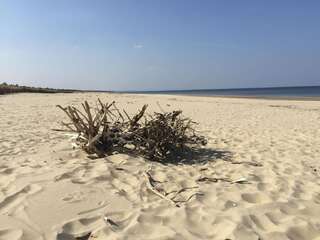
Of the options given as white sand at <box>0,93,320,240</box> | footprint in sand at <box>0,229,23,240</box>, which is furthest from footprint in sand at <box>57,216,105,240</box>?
footprint in sand at <box>0,229,23,240</box>

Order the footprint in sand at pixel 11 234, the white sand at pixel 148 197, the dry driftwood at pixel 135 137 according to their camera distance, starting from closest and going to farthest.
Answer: the footprint in sand at pixel 11 234 → the white sand at pixel 148 197 → the dry driftwood at pixel 135 137

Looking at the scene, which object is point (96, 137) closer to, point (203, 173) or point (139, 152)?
point (139, 152)

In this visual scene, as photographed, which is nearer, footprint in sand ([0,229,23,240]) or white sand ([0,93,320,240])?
footprint in sand ([0,229,23,240])

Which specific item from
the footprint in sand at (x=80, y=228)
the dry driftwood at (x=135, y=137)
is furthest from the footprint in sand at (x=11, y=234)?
the dry driftwood at (x=135, y=137)

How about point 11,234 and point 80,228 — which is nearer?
point 11,234

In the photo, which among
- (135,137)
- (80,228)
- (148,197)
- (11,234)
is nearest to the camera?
(11,234)

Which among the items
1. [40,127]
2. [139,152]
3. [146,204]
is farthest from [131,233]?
[40,127]

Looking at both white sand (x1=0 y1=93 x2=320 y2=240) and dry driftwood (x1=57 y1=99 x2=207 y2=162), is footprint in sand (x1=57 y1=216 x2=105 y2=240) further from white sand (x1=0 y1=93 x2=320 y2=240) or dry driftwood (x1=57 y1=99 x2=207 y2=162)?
dry driftwood (x1=57 y1=99 x2=207 y2=162)

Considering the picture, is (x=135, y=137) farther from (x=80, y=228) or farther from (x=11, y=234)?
(x=11, y=234)

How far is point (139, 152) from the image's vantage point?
5.77 meters

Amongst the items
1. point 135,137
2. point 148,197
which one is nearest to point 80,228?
point 148,197

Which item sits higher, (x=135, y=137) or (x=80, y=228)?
(x=135, y=137)

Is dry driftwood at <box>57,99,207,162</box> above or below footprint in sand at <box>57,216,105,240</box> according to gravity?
above

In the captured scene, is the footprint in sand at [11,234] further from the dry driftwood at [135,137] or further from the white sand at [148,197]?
the dry driftwood at [135,137]
